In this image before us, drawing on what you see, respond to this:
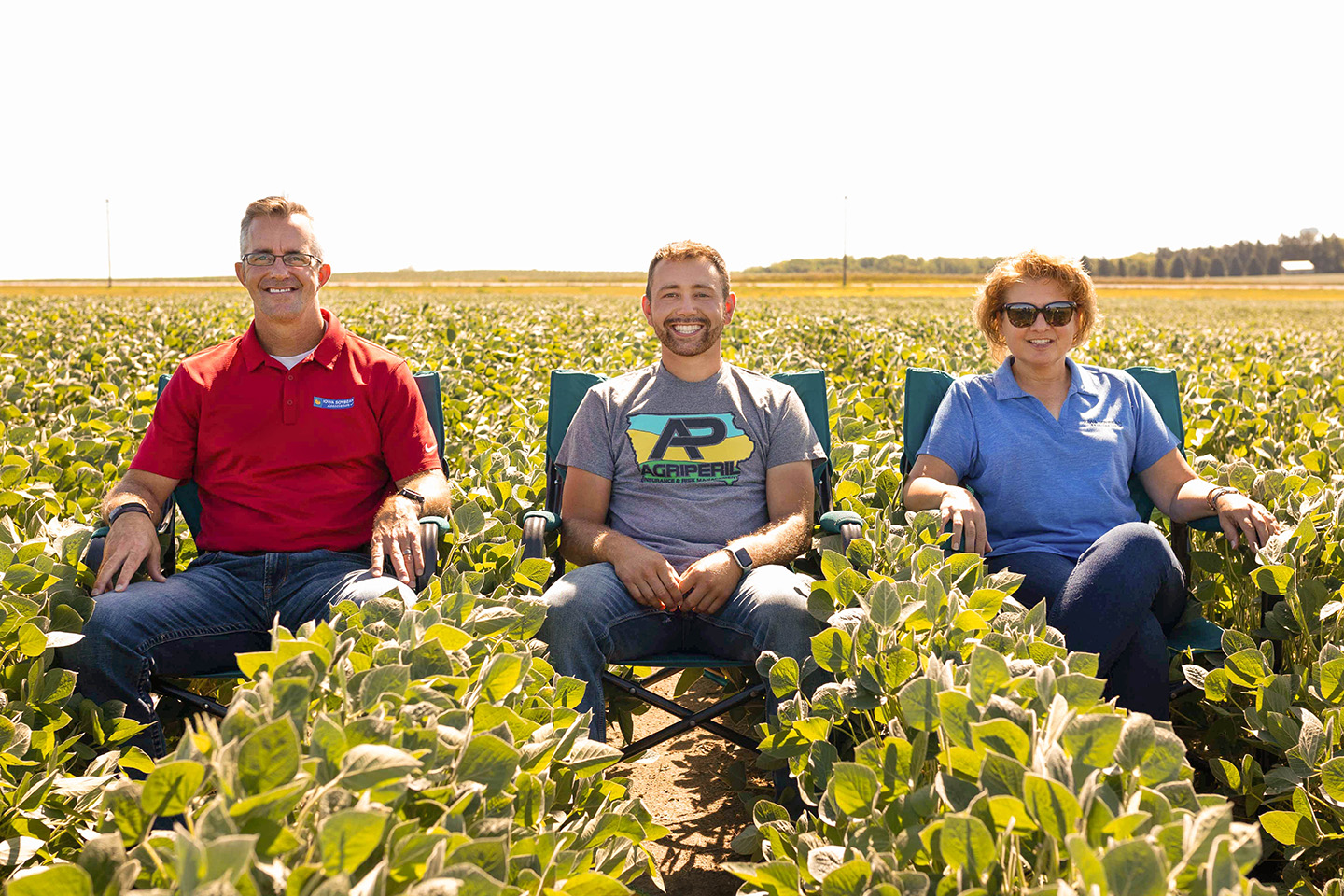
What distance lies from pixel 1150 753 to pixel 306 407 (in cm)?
272

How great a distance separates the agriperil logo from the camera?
134 inches

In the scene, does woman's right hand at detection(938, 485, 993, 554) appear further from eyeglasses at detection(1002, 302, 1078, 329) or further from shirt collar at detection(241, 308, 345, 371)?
shirt collar at detection(241, 308, 345, 371)

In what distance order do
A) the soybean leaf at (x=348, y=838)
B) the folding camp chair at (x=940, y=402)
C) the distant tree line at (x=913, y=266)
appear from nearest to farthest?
the soybean leaf at (x=348, y=838), the folding camp chair at (x=940, y=402), the distant tree line at (x=913, y=266)

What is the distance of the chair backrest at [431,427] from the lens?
354cm

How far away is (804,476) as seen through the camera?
11.2 feet

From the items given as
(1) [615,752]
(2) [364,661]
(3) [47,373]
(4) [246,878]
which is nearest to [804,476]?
Answer: (1) [615,752]

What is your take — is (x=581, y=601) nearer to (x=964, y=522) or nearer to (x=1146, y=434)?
(x=964, y=522)

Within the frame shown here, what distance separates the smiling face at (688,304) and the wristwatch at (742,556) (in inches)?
30.7

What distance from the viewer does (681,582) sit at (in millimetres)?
2977

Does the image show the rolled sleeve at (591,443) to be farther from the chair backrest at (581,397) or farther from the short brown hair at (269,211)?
the short brown hair at (269,211)

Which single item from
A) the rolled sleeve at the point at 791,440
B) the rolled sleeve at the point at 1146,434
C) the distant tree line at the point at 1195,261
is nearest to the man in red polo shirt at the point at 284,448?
the rolled sleeve at the point at 791,440

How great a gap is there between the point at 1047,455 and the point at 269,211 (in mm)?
2806

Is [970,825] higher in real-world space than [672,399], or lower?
lower

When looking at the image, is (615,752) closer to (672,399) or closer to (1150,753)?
(1150,753)
